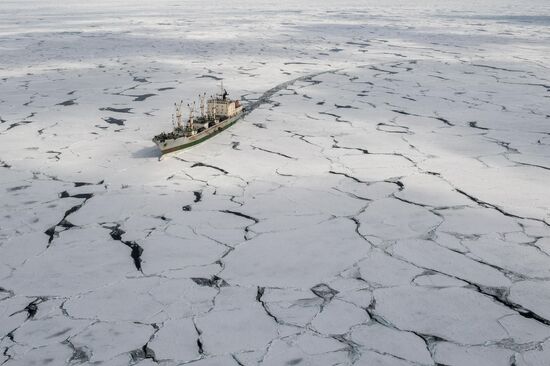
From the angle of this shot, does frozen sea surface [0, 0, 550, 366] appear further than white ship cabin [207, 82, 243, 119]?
No

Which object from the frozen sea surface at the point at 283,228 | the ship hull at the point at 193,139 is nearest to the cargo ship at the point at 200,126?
the ship hull at the point at 193,139

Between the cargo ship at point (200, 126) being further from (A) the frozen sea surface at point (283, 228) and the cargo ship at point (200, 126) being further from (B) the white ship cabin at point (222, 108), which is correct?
(A) the frozen sea surface at point (283, 228)

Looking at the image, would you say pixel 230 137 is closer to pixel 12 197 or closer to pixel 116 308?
pixel 12 197

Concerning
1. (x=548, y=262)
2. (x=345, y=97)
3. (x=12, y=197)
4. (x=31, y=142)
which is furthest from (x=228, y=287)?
(x=345, y=97)

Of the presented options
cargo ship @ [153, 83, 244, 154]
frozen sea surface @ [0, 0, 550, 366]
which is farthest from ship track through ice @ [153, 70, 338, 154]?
frozen sea surface @ [0, 0, 550, 366]

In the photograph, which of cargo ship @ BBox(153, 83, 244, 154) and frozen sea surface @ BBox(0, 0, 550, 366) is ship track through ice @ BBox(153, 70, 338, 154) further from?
frozen sea surface @ BBox(0, 0, 550, 366)
